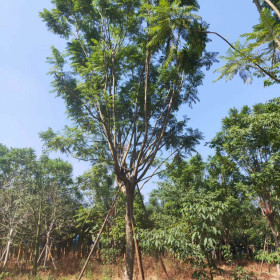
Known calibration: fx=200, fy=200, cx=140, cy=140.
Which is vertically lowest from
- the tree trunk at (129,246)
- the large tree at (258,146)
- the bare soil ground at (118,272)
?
the bare soil ground at (118,272)

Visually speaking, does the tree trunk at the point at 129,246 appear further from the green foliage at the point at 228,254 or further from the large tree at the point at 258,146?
the large tree at the point at 258,146

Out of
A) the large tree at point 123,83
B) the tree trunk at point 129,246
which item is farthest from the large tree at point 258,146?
the tree trunk at point 129,246

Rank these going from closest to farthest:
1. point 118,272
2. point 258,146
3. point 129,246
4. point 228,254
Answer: point 228,254 < point 129,246 < point 258,146 < point 118,272

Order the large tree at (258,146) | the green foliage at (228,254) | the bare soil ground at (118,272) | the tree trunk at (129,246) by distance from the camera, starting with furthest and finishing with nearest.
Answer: the bare soil ground at (118,272) → the large tree at (258,146) → the tree trunk at (129,246) → the green foliage at (228,254)

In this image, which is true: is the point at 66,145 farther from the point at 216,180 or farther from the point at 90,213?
the point at 216,180

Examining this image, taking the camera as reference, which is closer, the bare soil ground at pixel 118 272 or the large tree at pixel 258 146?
the large tree at pixel 258 146

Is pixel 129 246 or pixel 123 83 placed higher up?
pixel 123 83

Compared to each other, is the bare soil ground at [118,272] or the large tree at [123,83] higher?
the large tree at [123,83]

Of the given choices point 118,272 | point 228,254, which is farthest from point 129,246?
point 118,272

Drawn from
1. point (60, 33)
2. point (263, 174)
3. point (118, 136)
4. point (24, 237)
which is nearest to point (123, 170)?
point (118, 136)

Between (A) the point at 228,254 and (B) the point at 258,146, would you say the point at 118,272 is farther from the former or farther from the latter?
(B) the point at 258,146

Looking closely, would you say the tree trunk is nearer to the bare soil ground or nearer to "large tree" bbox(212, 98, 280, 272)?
the bare soil ground

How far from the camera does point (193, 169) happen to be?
620 inches

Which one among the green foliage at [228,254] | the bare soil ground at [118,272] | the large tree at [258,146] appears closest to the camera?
the green foliage at [228,254]
